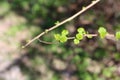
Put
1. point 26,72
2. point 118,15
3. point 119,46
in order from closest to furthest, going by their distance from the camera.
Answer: point 26,72 → point 119,46 → point 118,15

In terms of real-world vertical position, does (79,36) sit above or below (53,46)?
below

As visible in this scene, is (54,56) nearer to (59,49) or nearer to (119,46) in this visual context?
(59,49)

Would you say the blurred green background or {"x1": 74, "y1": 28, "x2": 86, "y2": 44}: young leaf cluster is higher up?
the blurred green background

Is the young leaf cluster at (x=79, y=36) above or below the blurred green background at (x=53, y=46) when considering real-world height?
below

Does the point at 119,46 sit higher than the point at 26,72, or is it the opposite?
the point at 119,46

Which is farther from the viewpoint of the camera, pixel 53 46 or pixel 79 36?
pixel 53 46

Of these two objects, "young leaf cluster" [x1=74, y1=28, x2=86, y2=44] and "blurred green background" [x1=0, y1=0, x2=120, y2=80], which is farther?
"blurred green background" [x1=0, y1=0, x2=120, y2=80]

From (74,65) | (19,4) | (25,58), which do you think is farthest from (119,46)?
(19,4)

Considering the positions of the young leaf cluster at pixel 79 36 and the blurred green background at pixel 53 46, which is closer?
the young leaf cluster at pixel 79 36
